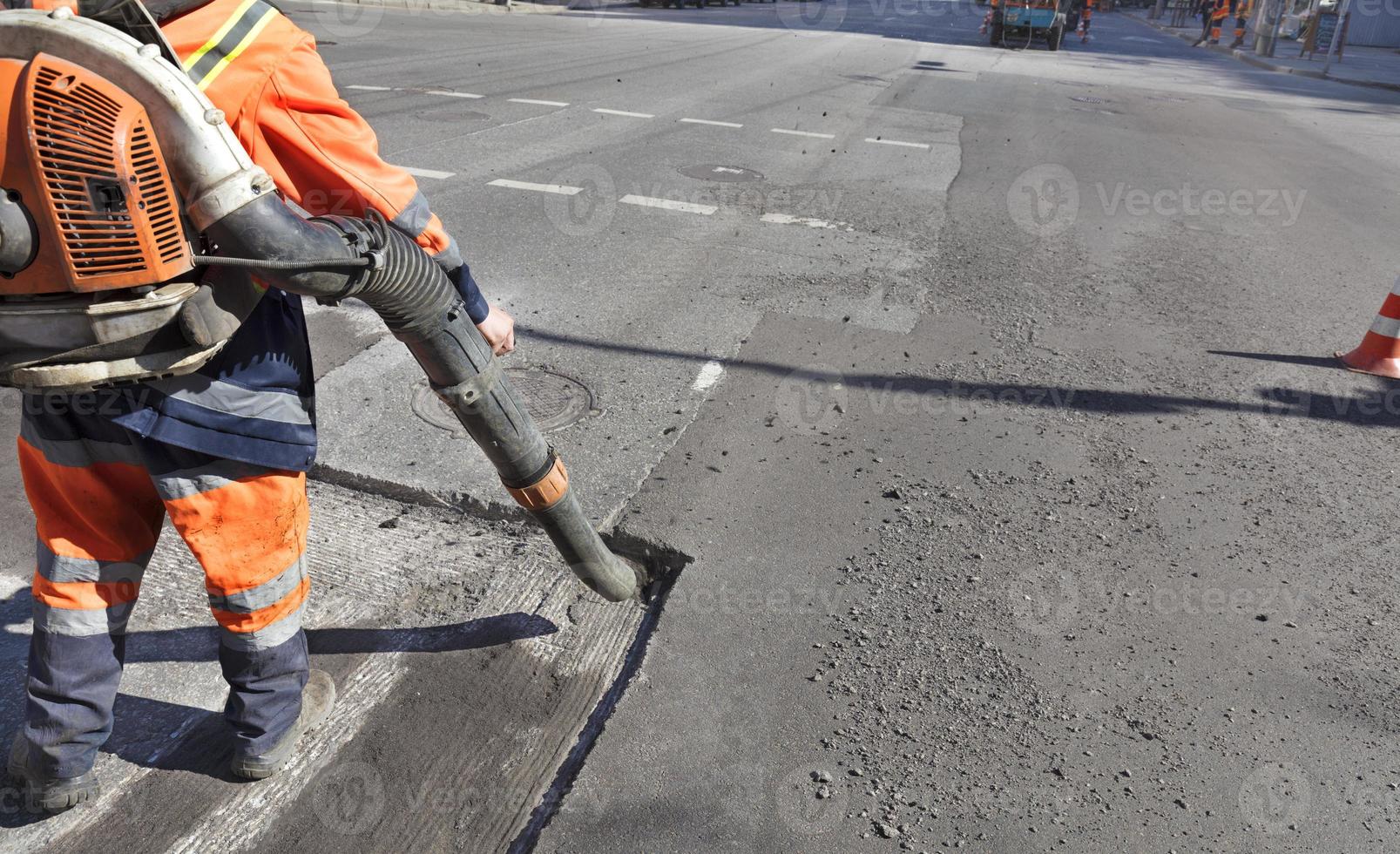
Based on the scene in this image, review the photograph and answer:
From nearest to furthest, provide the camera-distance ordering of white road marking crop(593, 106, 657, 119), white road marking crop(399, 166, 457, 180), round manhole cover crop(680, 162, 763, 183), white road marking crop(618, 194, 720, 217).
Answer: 1. white road marking crop(618, 194, 720, 217)
2. white road marking crop(399, 166, 457, 180)
3. round manhole cover crop(680, 162, 763, 183)
4. white road marking crop(593, 106, 657, 119)

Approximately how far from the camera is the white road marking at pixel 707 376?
4.77 metres

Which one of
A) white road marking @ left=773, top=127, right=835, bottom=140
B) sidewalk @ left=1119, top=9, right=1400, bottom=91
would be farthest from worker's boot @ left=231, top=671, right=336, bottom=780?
sidewalk @ left=1119, top=9, right=1400, bottom=91

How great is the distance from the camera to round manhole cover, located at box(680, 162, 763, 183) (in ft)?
29.2

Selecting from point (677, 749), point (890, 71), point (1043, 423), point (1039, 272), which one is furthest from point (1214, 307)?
point (890, 71)

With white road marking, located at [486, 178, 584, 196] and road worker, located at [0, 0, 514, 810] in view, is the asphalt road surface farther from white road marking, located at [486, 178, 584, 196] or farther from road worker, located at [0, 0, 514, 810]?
road worker, located at [0, 0, 514, 810]

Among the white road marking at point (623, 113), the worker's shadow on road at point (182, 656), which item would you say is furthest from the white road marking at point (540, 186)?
the worker's shadow on road at point (182, 656)

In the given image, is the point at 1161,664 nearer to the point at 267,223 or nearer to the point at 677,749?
the point at 677,749

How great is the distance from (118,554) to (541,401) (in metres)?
2.47

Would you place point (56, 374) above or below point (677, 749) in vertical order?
above

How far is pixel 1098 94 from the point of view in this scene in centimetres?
1764

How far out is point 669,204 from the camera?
7.93 metres

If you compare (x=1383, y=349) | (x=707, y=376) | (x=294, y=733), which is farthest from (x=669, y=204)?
(x=294, y=733)

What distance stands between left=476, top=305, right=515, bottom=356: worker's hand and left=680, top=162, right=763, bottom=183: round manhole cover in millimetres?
6639

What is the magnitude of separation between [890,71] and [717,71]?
3.99m
